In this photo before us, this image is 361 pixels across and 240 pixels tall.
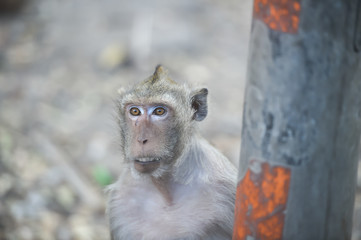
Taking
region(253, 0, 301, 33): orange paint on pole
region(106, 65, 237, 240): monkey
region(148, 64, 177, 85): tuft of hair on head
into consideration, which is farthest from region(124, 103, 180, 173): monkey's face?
region(253, 0, 301, 33): orange paint on pole

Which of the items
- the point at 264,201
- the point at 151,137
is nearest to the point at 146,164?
the point at 151,137

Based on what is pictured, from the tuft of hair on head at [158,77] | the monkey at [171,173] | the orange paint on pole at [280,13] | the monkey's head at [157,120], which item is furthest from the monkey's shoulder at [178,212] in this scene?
the orange paint on pole at [280,13]

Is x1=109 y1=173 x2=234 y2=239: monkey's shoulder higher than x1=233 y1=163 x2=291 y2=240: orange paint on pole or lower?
lower

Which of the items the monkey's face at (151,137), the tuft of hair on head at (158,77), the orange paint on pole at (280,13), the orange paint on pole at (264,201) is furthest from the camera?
the tuft of hair on head at (158,77)

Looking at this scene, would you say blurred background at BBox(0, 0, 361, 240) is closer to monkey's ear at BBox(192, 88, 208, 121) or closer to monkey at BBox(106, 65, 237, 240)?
monkey's ear at BBox(192, 88, 208, 121)

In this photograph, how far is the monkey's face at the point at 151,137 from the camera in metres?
2.52

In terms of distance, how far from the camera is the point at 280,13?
4.90 feet

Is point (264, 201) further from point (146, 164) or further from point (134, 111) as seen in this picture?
point (134, 111)

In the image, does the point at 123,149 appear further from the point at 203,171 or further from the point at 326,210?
the point at 326,210

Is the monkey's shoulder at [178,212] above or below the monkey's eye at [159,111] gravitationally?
below

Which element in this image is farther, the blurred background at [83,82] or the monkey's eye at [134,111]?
the blurred background at [83,82]

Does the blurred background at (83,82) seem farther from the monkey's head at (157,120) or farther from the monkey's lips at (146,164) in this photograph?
the monkey's lips at (146,164)

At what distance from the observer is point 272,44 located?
153cm

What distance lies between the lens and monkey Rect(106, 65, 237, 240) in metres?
2.61
